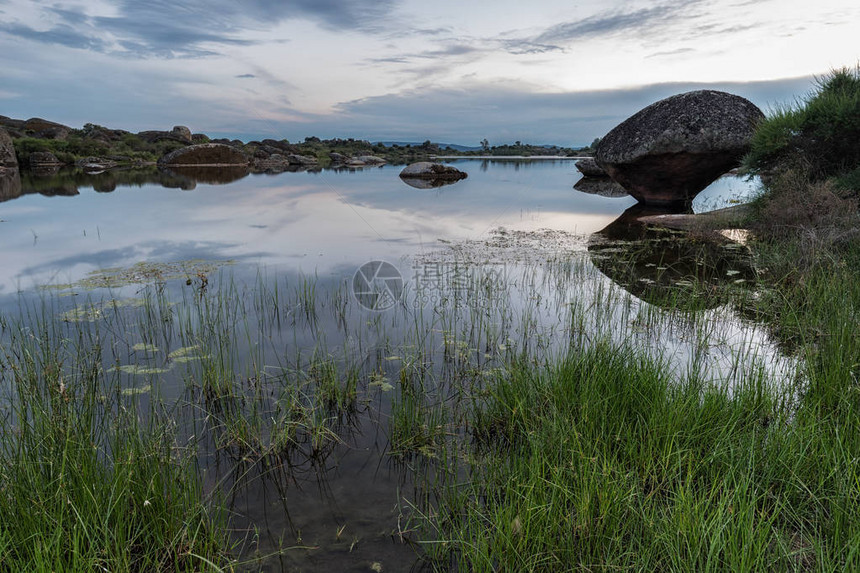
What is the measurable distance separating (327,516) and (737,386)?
2.86m

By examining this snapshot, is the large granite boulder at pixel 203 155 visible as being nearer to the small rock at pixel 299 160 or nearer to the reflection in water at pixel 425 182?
the small rock at pixel 299 160

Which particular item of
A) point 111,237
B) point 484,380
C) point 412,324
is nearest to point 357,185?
point 111,237

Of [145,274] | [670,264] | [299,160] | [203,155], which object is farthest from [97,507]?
[299,160]

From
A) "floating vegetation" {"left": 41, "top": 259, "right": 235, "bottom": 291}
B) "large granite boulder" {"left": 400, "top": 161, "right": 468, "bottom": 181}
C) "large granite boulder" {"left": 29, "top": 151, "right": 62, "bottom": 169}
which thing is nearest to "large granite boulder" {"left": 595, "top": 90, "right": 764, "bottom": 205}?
"floating vegetation" {"left": 41, "top": 259, "right": 235, "bottom": 291}

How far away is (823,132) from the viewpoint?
9.47 metres

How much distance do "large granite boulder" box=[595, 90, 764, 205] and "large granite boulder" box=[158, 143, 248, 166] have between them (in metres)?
31.3

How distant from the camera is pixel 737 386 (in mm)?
3424

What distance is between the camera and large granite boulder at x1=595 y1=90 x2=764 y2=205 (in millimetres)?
13742

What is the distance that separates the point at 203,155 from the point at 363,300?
120 feet

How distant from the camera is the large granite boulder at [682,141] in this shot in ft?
45.1

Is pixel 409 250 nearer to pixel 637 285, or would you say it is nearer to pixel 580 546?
pixel 637 285

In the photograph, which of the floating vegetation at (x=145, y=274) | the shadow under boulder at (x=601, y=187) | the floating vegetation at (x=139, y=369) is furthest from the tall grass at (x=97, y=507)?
the shadow under boulder at (x=601, y=187)

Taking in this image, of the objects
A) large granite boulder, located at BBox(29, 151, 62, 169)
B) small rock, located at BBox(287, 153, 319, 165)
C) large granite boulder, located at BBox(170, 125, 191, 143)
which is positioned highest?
large granite boulder, located at BBox(170, 125, 191, 143)

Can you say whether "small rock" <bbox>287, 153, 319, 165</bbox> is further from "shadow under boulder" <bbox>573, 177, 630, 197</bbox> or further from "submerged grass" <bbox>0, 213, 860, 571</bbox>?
"submerged grass" <bbox>0, 213, 860, 571</bbox>
